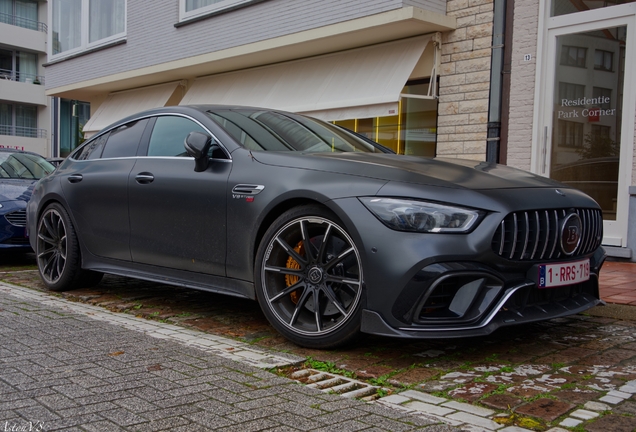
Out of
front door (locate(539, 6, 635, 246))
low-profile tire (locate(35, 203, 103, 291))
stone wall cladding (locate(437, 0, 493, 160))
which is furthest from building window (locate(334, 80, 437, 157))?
low-profile tire (locate(35, 203, 103, 291))

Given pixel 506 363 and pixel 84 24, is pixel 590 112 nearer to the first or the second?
pixel 506 363

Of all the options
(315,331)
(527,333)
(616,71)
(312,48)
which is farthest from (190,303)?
(312,48)

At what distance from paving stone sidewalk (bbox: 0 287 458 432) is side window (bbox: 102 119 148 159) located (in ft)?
5.94

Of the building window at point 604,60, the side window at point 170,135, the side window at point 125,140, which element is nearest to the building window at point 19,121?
the side window at point 125,140

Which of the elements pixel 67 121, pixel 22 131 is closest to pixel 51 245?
pixel 67 121

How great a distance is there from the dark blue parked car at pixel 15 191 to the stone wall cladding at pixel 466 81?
19.2ft

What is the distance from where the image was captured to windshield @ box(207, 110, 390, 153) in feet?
14.9

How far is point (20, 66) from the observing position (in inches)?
1714

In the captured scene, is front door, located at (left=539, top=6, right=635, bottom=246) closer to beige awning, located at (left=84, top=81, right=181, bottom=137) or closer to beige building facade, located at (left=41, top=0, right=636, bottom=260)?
beige building facade, located at (left=41, top=0, right=636, bottom=260)

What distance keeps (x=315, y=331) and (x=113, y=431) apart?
146 centimetres

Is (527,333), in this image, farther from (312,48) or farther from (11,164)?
(312,48)

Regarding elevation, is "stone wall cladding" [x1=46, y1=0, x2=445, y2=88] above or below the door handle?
above

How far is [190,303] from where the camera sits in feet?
17.8

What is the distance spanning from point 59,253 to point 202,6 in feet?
30.4
